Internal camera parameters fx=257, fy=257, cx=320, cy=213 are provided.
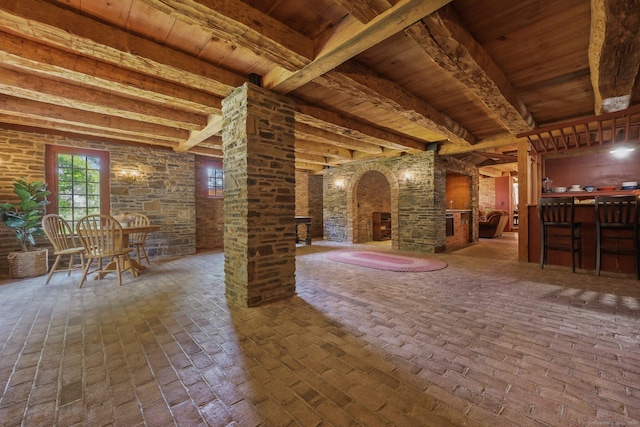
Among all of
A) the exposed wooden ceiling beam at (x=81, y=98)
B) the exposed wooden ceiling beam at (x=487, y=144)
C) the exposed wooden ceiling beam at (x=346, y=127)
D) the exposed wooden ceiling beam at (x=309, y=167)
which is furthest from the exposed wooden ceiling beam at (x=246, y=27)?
the exposed wooden ceiling beam at (x=309, y=167)

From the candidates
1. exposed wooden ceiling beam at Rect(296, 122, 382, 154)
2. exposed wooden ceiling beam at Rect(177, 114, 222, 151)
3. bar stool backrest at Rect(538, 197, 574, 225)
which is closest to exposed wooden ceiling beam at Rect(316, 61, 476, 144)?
exposed wooden ceiling beam at Rect(296, 122, 382, 154)

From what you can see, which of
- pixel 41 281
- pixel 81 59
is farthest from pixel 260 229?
pixel 41 281

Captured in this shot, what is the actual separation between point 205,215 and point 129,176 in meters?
2.22

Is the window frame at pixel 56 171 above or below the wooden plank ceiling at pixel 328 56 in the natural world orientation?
below

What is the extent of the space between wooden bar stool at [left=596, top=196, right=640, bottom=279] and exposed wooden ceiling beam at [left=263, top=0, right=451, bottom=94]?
422cm

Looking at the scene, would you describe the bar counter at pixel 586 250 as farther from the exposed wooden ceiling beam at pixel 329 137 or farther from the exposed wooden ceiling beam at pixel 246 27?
the exposed wooden ceiling beam at pixel 246 27

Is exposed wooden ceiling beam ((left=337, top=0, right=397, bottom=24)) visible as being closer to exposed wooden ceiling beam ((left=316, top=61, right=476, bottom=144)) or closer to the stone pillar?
exposed wooden ceiling beam ((left=316, top=61, right=476, bottom=144))

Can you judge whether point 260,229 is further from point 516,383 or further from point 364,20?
point 516,383

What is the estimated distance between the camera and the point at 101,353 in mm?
1952

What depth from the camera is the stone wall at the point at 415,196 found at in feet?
21.7

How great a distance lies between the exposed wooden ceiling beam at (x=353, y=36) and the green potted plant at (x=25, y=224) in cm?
497

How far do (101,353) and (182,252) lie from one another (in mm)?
4950

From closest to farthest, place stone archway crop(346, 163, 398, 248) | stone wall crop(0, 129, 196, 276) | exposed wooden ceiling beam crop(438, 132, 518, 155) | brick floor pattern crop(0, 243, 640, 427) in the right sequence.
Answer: brick floor pattern crop(0, 243, 640, 427), stone wall crop(0, 129, 196, 276), exposed wooden ceiling beam crop(438, 132, 518, 155), stone archway crop(346, 163, 398, 248)

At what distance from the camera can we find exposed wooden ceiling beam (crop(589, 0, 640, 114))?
77.0 inches
